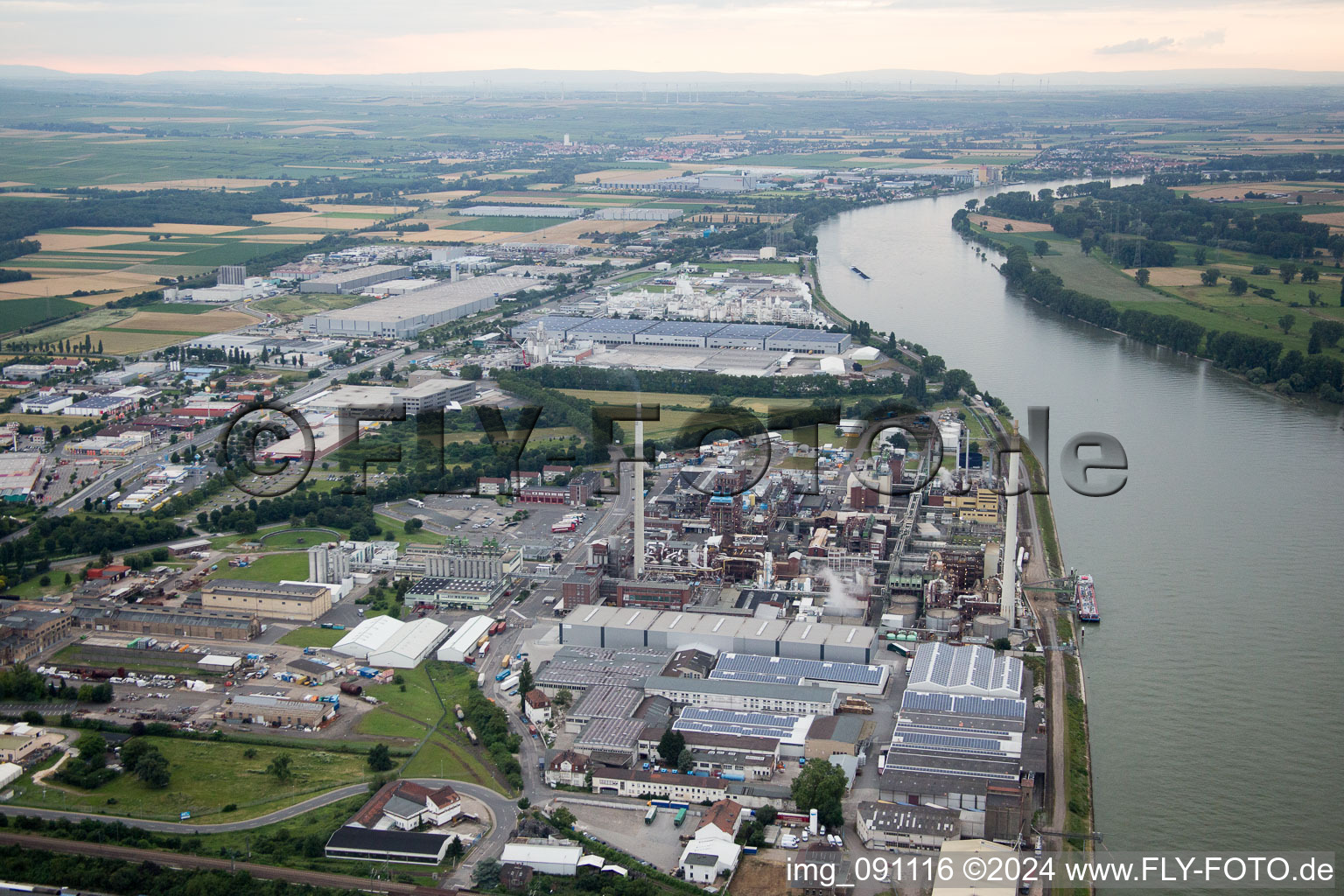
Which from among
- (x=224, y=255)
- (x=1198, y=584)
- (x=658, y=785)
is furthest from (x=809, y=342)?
(x=224, y=255)

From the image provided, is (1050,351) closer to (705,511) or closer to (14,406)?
(705,511)

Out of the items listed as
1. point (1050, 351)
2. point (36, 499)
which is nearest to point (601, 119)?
point (1050, 351)

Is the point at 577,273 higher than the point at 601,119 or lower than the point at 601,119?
lower

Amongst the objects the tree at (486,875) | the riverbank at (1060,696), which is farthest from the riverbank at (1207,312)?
the tree at (486,875)

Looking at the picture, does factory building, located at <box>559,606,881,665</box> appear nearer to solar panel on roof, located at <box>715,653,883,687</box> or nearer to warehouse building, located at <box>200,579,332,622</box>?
solar panel on roof, located at <box>715,653,883,687</box>

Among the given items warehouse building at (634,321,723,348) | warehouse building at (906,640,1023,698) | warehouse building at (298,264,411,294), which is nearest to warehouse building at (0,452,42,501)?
warehouse building at (634,321,723,348)

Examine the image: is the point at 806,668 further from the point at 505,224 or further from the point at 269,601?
the point at 505,224

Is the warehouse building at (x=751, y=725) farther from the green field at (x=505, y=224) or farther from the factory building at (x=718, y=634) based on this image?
the green field at (x=505, y=224)
